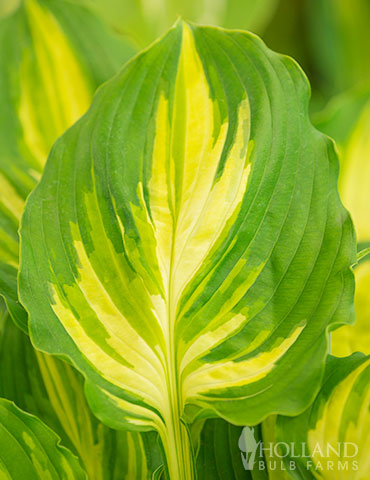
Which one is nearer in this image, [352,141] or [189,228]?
[189,228]

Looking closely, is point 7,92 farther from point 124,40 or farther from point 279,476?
point 279,476

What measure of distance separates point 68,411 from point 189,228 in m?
0.19

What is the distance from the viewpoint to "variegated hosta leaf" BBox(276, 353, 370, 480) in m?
0.45

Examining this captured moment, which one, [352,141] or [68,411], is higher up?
[352,141]

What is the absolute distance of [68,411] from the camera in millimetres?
499

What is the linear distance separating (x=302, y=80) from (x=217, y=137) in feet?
0.23

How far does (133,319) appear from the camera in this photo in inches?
16.8

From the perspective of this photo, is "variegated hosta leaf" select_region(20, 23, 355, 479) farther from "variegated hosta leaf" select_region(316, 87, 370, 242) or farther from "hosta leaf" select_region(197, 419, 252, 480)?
"variegated hosta leaf" select_region(316, 87, 370, 242)

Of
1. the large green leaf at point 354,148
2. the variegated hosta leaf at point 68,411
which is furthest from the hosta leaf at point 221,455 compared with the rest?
the large green leaf at point 354,148

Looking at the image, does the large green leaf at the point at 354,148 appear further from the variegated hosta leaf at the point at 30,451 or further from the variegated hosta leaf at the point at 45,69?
the variegated hosta leaf at the point at 30,451

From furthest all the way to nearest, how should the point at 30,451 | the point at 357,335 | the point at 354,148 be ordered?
1. the point at 354,148
2. the point at 357,335
3. the point at 30,451

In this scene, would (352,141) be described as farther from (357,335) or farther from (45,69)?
(45,69)

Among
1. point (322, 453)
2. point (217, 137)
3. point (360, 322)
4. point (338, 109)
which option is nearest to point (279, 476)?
point (322, 453)

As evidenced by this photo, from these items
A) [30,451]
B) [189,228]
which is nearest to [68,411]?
[30,451]
